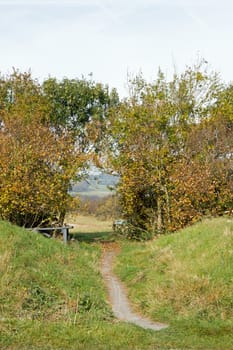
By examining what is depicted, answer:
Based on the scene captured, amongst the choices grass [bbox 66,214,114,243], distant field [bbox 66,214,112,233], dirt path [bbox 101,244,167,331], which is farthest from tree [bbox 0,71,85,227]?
distant field [bbox 66,214,112,233]

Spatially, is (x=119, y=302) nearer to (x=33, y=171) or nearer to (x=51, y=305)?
(x=51, y=305)

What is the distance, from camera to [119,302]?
37.3ft

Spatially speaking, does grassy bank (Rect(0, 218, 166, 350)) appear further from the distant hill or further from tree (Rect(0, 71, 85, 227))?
the distant hill

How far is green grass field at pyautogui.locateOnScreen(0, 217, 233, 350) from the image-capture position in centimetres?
811

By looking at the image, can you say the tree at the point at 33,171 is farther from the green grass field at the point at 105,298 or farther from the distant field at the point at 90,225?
the distant field at the point at 90,225

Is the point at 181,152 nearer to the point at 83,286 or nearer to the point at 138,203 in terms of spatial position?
the point at 138,203

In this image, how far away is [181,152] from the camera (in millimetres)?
22719

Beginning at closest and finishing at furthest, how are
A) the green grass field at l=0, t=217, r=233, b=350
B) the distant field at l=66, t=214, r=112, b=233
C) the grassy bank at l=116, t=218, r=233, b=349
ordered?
1. the green grass field at l=0, t=217, r=233, b=350
2. the grassy bank at l=116, t=218, r=233, b=349
3. the distant field at l=66, t=214, r=112, b=233

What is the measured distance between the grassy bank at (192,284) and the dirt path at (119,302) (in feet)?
0.73

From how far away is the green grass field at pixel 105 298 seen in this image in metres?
8.11

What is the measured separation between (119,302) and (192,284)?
5.73ft

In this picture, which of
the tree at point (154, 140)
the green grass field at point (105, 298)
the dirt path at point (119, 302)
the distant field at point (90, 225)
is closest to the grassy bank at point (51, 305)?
the green grass field at point (105, 298)

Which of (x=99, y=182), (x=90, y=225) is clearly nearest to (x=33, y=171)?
(x=99, y=182)

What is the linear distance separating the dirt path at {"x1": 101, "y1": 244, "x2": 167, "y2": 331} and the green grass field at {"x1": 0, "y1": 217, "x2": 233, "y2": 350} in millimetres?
228
